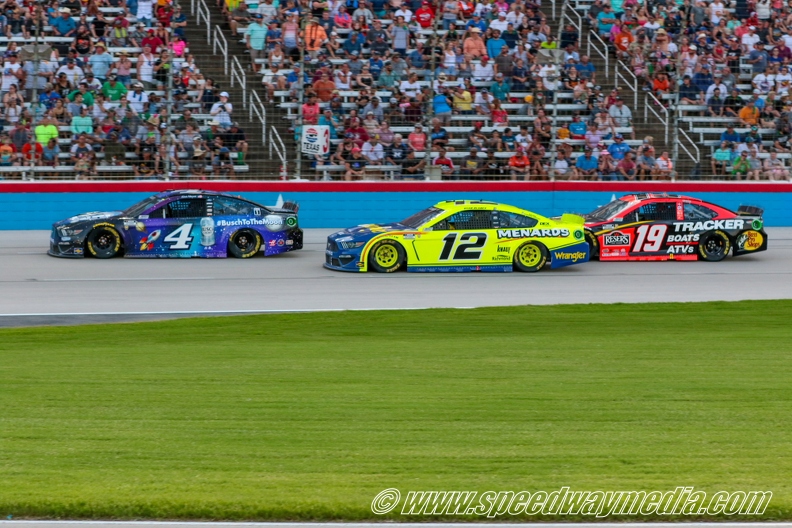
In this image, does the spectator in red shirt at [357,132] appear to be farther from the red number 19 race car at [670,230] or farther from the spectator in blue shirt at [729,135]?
the spectator in blue shirt at [729,135]

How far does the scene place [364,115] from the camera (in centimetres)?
2611

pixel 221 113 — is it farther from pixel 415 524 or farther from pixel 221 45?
pixel 415 524

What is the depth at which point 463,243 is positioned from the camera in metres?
20.1

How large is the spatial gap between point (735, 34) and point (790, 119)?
123 inches

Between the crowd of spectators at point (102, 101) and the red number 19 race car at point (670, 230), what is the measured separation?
8.44 m

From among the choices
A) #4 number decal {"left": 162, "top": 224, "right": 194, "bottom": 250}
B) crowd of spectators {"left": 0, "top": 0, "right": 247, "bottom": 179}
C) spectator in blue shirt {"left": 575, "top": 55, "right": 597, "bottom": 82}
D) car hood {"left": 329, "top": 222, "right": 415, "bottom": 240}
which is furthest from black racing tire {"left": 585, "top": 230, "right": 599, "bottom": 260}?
crowd of spectators {"left": 0, "top": 0, "right": 247, "bottom": 179}

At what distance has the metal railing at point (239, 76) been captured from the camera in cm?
2683

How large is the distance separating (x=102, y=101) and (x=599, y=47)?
1250 centimetres

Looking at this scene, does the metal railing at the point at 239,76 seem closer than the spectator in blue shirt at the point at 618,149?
Yes

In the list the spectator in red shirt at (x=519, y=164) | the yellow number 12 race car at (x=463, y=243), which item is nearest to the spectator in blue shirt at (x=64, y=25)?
the yellow number 12 race car at (x=463, y=243)

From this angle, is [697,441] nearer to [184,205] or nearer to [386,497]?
[386,497]

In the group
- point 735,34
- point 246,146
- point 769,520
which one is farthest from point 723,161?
point 769,520

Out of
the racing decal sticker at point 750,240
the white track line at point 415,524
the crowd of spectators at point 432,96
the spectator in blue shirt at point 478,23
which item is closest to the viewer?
the white track line at point 415,524

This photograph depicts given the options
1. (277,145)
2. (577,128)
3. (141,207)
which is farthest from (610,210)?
(141,207)
